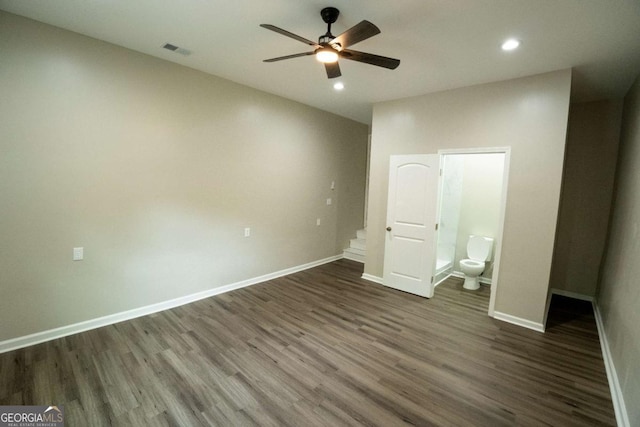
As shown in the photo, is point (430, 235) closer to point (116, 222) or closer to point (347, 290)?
point (347, 290)

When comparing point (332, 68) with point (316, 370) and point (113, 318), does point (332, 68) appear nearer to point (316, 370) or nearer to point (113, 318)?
point (316, 370)

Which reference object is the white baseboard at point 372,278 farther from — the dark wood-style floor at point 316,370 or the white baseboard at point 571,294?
the white baseboard at point 571,294

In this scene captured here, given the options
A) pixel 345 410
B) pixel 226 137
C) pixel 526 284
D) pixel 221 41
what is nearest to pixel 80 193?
pixel 226 137

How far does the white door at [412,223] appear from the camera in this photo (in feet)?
12.8

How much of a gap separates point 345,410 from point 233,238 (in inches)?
108

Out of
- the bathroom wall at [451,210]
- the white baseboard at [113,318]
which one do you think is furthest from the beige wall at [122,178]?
the bathroom wall at [451,210]

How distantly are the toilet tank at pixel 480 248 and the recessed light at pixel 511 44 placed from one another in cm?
298

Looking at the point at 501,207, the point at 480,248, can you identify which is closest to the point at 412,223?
the point at 501,207

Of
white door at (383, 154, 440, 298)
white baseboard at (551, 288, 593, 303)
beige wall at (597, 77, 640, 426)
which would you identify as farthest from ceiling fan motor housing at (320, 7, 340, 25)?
white baseboard at (551, 288, 593, 303)

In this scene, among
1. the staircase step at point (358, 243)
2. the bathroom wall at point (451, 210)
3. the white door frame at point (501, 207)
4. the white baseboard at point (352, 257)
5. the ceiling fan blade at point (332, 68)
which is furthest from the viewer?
the staircase step at point (358, 243)

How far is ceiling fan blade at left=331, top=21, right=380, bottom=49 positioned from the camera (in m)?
1.77

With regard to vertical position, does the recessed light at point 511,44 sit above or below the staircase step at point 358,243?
above

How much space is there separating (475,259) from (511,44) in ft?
10.7

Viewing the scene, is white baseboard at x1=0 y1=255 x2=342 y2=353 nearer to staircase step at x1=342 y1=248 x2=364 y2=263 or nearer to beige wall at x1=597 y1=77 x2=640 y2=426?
staircase step at x1=342 y1=248 x2=364 y2=263
